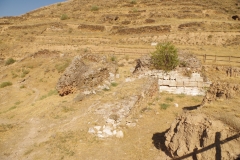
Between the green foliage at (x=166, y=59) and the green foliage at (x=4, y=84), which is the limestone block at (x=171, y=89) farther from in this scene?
the green foliage at (x=4, y=84)

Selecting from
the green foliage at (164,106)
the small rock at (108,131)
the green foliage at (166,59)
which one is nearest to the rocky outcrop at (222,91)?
the green foliage at (164,106)

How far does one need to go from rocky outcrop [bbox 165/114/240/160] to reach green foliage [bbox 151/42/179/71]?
8.64m

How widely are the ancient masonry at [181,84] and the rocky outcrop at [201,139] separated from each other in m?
7.73

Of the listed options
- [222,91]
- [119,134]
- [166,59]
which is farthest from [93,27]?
[222,91]

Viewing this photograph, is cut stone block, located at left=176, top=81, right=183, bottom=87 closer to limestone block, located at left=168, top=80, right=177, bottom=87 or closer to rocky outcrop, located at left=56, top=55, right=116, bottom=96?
limestone block, located at left=168, top=80, right=177, bottom=87

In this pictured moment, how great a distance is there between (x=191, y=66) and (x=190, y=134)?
31.9ft

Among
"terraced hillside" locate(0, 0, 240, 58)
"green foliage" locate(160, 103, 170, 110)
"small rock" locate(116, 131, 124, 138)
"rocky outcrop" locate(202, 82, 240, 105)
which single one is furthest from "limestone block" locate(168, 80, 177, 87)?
"terraced hillside" locate(0, 0, 240, 58)

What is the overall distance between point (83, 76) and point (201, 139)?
10494 millimetres

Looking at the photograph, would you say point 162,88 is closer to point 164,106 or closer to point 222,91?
point 164,106

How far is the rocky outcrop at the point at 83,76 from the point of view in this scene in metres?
15.7

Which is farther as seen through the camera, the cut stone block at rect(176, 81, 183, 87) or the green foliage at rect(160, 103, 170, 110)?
the cut stone block at rect(176, 81, 183, 87)

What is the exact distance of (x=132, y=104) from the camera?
37.3 ft

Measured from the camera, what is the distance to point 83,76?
15922 millimetres

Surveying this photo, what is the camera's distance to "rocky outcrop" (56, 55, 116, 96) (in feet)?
51.5
